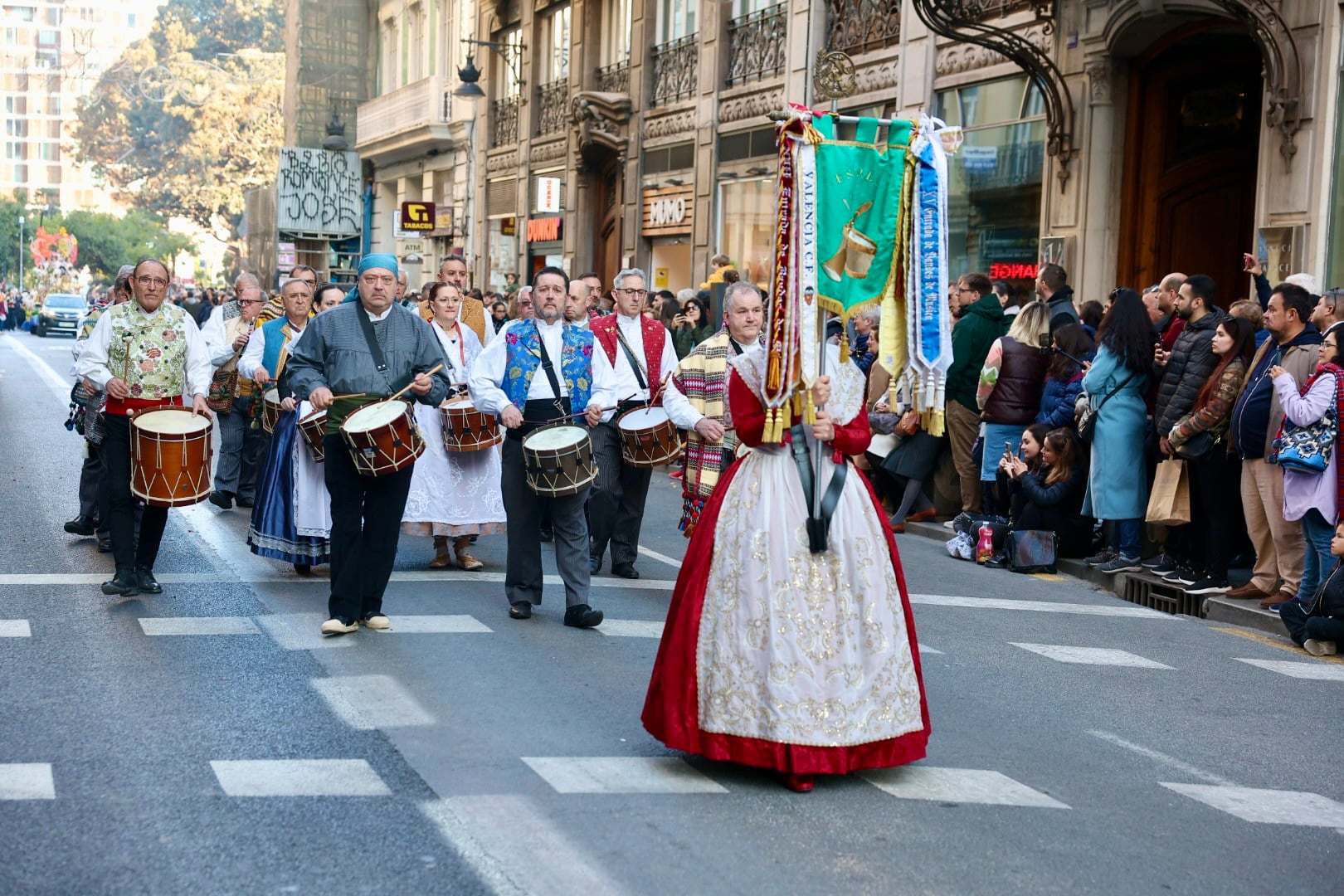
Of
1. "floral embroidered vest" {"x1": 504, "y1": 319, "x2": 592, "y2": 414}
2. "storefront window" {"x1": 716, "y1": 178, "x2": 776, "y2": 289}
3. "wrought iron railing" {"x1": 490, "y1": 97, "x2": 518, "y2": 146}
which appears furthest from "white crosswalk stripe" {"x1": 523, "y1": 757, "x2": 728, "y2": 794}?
"wrought iron railing" {"x1": 490, "y1": 97, "x2": 518, "y2": 146}

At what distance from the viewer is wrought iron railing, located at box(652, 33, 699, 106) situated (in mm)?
27656

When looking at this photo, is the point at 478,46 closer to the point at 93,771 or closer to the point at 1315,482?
the point at 1315,482

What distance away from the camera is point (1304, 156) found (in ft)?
48.2

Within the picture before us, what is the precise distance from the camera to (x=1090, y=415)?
39.7 feet

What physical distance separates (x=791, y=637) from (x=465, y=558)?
5.46 m

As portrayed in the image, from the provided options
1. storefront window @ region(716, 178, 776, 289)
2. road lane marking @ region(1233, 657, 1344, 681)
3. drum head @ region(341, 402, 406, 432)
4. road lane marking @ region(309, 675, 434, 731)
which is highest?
storefront window @ region(716, 178, 776, 289)

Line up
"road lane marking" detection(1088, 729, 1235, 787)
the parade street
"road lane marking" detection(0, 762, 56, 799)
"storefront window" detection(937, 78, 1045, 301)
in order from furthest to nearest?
"storefront window" detection(937, 78, 1045, 301), "road lane marking" detection(1088, 729, 1235, 787), "road lane marking" detection(0, 762, 56, 799), the parade street

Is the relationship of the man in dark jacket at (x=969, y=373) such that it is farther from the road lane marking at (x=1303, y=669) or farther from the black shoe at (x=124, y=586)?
the black shoe at (x=124, y=586)

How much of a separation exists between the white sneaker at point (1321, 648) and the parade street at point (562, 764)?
0.17 m

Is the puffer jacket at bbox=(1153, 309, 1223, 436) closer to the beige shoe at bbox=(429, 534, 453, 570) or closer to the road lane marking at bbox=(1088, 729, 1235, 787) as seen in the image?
the road lane marking at bbox=(1088, 729, 1235, 787)

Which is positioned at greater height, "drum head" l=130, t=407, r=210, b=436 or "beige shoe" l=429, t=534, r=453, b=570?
"drum head" l=130, t=407, r=210, b=436

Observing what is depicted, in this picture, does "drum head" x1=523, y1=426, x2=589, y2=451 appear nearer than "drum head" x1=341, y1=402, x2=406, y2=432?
No

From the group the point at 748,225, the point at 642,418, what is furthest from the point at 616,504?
the point at 748,225

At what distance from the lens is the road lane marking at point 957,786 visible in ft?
19.7
